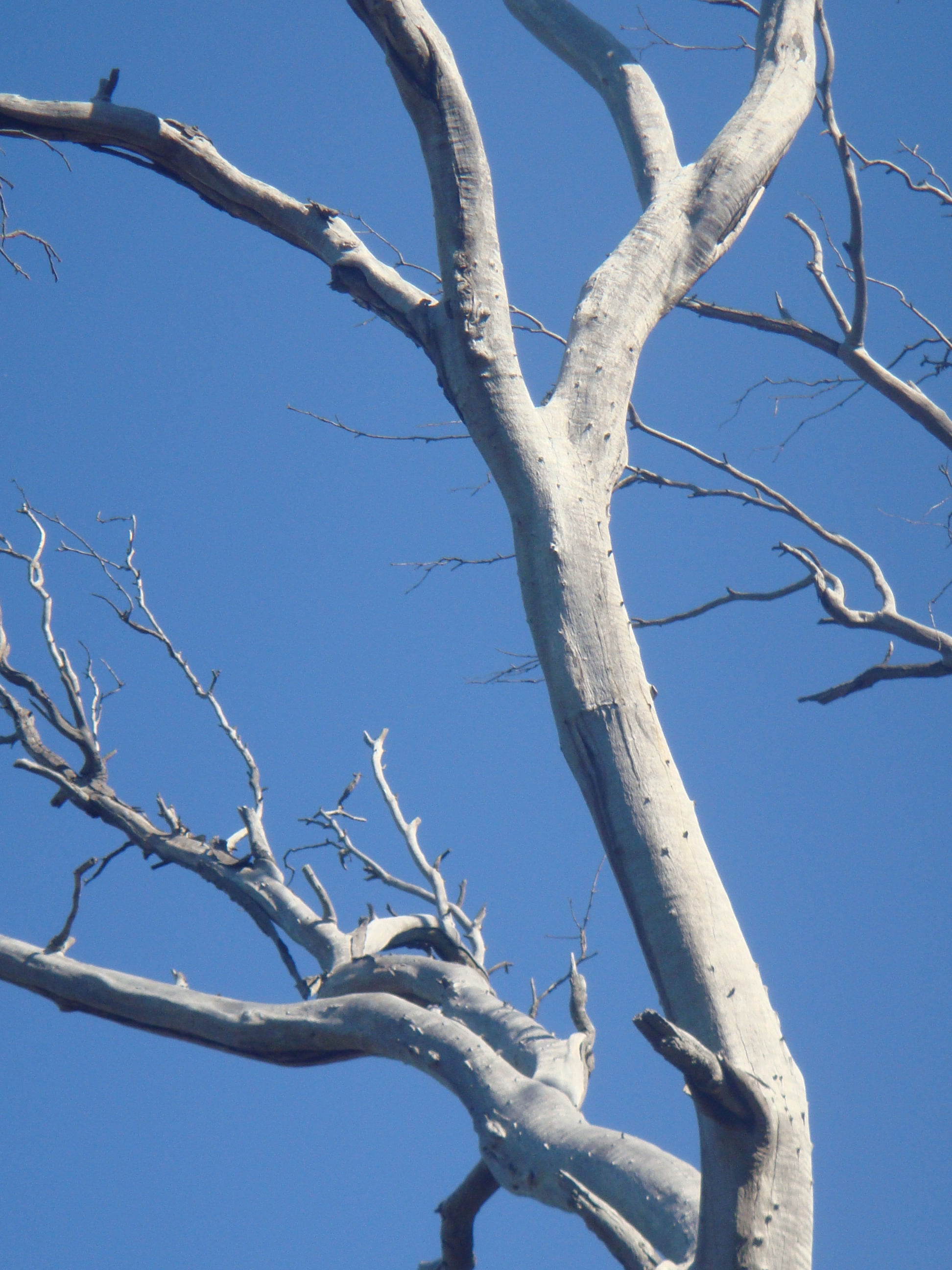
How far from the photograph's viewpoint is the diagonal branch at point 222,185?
245 cm

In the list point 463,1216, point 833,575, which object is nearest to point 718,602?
point 833,575

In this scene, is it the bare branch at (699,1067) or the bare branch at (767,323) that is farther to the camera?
the bare branch at (767,323)

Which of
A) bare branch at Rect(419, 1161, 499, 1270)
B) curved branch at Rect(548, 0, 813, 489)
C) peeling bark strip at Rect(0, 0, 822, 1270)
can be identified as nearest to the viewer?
peeling bark strip at Rect(0, 0, 822, 1270)

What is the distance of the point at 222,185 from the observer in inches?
102

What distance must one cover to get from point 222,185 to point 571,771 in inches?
73.0

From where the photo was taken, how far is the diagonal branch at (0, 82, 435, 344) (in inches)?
96.4

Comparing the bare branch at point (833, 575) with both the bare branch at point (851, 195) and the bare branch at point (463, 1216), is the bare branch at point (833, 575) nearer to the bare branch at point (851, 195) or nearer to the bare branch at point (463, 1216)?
the bare branch at point (851, 195)

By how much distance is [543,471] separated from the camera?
7.04 feet

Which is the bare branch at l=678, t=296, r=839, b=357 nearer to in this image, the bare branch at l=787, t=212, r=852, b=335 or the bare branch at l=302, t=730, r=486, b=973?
the bare branch at l=787, t=212, r=852, b=335

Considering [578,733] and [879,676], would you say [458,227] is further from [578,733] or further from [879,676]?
[879,676]

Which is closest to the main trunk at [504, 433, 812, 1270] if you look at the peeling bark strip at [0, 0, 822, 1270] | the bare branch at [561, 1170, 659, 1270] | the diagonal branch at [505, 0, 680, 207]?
the peeling bark strip at [0, 0, 822, 1270]

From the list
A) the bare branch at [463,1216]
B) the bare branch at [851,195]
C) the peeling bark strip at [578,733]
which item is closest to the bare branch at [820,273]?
the bare branch at [851,195]

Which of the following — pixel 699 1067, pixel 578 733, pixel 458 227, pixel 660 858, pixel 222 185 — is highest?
pixel 222 185

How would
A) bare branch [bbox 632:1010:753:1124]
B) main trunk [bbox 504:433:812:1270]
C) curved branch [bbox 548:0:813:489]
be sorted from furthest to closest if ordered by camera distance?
curved branch [bbox 548:0:813:489] < main trunk [bbox 504:433:812:1270] < bare branch [bbox 632:1010:753:1124]
